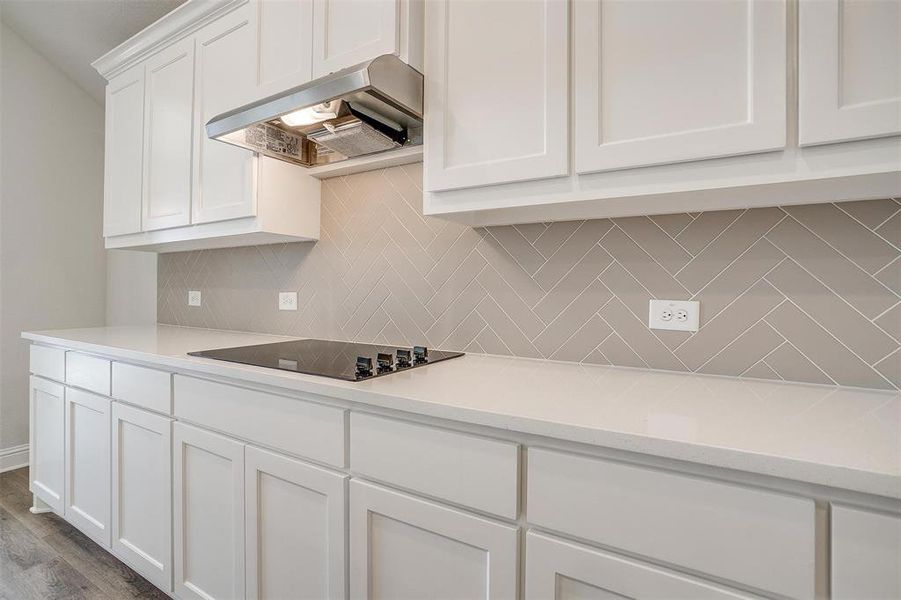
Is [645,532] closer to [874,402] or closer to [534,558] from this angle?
[534,558]

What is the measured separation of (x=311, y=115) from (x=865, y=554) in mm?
1710

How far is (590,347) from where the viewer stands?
1.45 m

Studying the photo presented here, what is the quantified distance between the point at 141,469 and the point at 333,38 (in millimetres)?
1736

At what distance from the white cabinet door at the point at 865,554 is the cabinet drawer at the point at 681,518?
33mm

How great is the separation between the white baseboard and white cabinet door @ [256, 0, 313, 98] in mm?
3098

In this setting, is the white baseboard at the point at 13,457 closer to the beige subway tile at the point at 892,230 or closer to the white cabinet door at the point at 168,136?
the white cabinet door at the point at 168,136

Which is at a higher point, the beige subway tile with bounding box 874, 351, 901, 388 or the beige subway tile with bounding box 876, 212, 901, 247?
the beige subway tile with bounding box 876, 212, 901, 247

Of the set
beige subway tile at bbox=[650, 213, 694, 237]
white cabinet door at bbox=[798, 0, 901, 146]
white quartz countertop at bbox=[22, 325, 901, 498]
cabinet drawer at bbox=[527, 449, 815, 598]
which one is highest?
white cabinet door at bbox=[798, 0, 901, 146]

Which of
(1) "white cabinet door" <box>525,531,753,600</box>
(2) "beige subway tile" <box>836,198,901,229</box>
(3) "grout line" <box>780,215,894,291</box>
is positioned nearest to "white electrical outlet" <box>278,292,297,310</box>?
(1) "white cabinet door" <box>525,531,753,600</box>

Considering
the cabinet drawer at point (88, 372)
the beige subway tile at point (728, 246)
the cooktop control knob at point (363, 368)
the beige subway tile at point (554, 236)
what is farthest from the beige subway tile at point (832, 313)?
the cabinet drawer at point (88, 372)

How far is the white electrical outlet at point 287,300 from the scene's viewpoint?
87.1 inches

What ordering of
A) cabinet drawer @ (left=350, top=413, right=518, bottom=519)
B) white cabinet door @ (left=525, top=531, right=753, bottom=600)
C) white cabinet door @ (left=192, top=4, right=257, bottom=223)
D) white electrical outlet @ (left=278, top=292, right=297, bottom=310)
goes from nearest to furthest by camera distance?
white cabinet door @ (left=525, top=531, right=753, bottom=600) < cabinet drawer @ (left=350, top=413, right=518, bottom=519) < white cabinet door @ (left=192, top=4, right=257, bottom=223) < white electrical outlet @ (left=278, top=292, right=297, bottom=310)

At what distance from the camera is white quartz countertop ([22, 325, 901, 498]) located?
0.68m

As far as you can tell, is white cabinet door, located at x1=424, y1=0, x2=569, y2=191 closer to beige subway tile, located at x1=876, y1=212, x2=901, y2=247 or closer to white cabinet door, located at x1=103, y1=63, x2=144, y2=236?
beige subway tile, located at x1=876, y1=212, x2=901, y2=247
